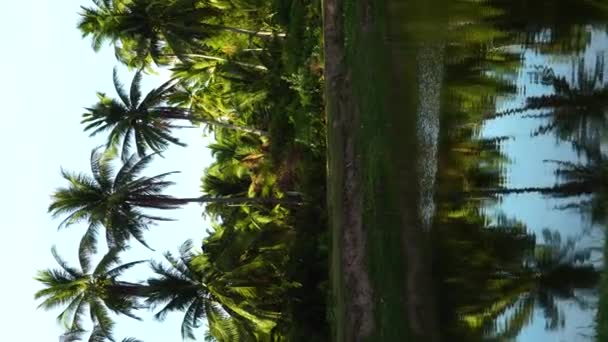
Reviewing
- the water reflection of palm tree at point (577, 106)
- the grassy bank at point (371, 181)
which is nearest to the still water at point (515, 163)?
the water reflection of palm tree at point (577, 106)

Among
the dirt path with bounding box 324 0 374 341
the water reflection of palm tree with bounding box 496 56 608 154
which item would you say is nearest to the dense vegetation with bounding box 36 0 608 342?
the water reflection of palm tree with bounding box 496 56 608 154

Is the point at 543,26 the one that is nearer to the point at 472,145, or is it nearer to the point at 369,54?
the point at 472,145

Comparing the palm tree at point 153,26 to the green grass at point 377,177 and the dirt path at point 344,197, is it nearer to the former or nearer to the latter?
the dirt path at point 344,197

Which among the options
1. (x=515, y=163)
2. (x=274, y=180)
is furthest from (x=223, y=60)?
(x=515, y=163)

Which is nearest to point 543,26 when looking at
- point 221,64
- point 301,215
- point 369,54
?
point 369,54

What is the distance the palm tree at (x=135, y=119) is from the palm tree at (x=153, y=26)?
1765 millimetres

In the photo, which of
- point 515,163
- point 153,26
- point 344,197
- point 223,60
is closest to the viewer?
point 515,163

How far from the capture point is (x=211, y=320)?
2480 centimetres

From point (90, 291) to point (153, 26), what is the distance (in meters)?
11.3

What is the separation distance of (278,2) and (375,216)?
1135 centimetres

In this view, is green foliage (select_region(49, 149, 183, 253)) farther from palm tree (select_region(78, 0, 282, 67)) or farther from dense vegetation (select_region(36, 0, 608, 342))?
palm tree (select_region(78, 0, 282, 67))

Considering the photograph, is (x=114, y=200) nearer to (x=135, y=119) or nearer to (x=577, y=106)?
(x=135, y=119)

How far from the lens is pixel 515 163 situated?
52.5 feet

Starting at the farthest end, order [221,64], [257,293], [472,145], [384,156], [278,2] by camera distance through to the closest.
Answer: [221,64]
[278,2]
[257,293]
[384,156]
[472,145]
